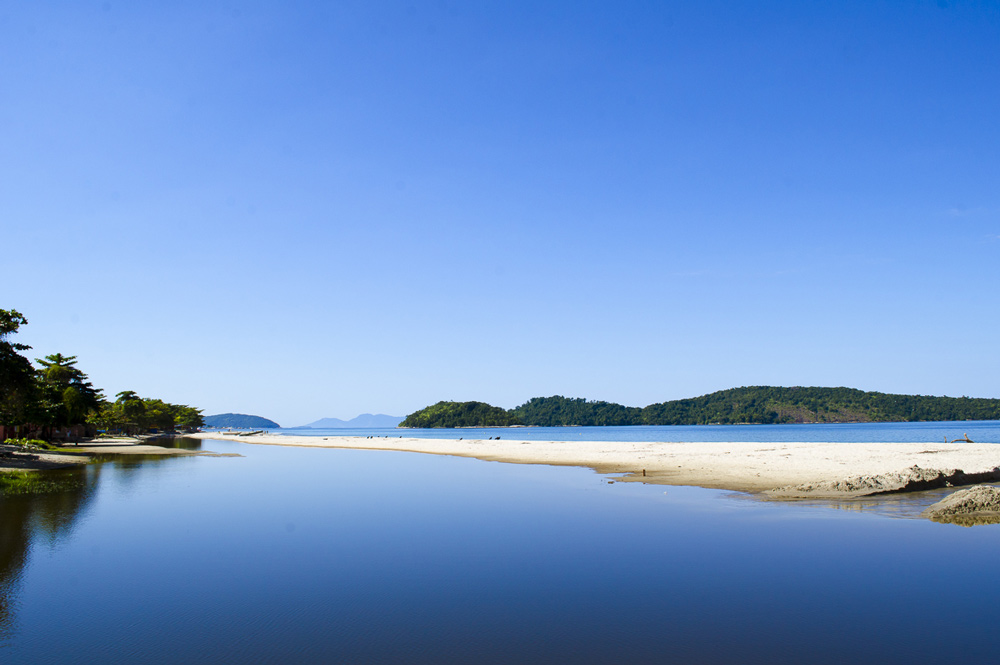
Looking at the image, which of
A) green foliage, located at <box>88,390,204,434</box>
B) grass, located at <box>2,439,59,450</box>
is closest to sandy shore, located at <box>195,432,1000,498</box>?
grass, located at <box>2,439,59,450</box>

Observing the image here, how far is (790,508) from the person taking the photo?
2253cm

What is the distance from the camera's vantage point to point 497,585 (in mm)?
12789

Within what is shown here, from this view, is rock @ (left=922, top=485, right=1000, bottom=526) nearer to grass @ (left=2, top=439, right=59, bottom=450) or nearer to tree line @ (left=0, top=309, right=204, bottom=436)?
tree line @ (left=0, top=309, right=204, bottom=436)

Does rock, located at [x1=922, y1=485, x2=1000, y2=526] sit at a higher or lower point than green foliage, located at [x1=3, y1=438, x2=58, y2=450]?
higher

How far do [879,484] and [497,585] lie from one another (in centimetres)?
2146

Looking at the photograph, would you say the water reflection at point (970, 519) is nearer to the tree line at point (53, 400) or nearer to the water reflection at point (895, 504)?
the water reflection at point (895, 504)

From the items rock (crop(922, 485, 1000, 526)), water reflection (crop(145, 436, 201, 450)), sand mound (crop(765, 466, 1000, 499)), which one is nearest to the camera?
rock (crop(922, 485, 1000, 526))

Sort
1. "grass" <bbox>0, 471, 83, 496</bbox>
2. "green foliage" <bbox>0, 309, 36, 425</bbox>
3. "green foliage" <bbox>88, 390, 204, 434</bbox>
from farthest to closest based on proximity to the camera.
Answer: "green foliage" <bbox>88, 390, 204, 434</bbox>
"green foliage" <bbox>0, 309, 36, 425</bbox>
"grass" <bbox>0, 471, 83, 496</bbox>

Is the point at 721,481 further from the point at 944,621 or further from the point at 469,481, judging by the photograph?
the point at 944,621

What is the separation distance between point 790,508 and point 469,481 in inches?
786

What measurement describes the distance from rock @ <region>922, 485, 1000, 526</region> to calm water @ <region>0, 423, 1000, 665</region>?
1.52 m

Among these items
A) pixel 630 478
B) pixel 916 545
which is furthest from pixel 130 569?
pixel 630 478

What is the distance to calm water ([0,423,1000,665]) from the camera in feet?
30.0

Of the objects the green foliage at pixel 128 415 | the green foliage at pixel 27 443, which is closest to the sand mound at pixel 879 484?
the green foliage at pixel 27 443
